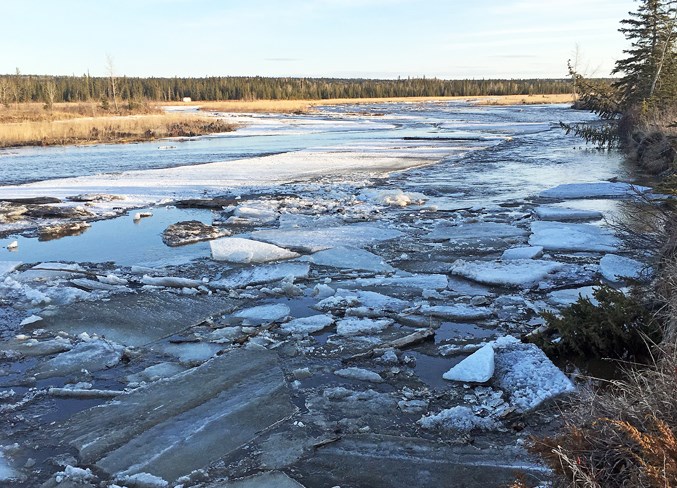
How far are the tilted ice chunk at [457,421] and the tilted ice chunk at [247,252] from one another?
5134mm

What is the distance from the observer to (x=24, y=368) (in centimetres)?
568

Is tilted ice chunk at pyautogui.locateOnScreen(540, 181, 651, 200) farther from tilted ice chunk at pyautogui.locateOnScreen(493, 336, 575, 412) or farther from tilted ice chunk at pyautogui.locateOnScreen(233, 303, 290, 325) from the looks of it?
tilted ice chunk at pyautogui.locateOnScreen(493, 336, 575, 412)

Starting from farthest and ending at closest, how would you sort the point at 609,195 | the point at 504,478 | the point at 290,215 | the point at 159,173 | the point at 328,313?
the point at 159,173
the point at 609,195
the point at 290,215
the point at 328,313
the point at 504,478

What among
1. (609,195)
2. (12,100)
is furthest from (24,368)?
(12,100)

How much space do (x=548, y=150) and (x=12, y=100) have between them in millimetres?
68458

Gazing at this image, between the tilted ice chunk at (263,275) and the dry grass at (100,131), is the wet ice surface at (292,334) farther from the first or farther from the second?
the dry grass at (100,131)

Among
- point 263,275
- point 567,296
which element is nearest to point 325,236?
point 263,275

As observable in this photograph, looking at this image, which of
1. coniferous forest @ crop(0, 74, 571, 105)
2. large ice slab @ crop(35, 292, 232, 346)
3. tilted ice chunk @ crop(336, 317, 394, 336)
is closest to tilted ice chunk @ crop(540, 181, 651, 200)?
tilted ice chunk @ crop(336, 317, 394, 336)

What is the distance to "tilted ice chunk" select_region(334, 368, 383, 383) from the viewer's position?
5.32 m

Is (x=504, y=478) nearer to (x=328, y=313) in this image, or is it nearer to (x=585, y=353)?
(x=585, y=353)

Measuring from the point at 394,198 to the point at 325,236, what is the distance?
402 centimetres

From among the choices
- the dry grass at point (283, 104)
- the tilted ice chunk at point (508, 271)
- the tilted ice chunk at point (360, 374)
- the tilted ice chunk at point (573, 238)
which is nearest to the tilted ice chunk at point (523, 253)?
the tilted ice chunk at point (508, 271)

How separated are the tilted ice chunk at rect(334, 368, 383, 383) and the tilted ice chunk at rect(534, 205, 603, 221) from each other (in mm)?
7642

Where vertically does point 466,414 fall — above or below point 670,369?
below
